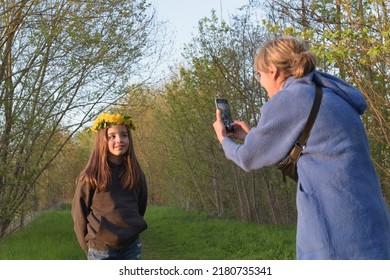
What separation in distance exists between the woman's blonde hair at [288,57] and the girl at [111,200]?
1.82m

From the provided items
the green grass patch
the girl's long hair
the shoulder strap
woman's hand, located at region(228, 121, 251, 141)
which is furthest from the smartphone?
the green grass patch

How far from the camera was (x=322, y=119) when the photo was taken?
8.39 feet

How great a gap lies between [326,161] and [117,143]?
2.18 metres

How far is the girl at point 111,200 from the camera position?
4.17 m

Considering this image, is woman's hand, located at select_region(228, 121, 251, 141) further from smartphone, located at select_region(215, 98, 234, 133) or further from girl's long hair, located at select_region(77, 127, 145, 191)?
girl's long hair, located at select_region(77, 127, 145, 191)

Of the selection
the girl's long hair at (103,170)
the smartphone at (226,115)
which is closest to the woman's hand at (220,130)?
the smartphone at (226,115)

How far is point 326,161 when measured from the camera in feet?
8.34

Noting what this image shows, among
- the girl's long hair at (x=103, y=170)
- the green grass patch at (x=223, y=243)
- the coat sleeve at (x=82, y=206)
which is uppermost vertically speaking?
the girl's long hair at (x=103, y=170)

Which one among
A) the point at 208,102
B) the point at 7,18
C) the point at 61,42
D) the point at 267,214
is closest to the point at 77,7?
the point at 61,42

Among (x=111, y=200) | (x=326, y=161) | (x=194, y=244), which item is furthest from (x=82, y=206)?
(x=194, y=244)

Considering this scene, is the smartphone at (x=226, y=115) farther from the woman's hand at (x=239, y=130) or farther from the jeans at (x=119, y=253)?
the jeans at (x=119, y=253)

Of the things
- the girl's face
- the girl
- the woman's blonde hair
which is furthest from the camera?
the girl's face

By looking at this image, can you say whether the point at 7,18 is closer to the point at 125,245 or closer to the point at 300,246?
the point at 125,245

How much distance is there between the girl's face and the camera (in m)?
4.39
